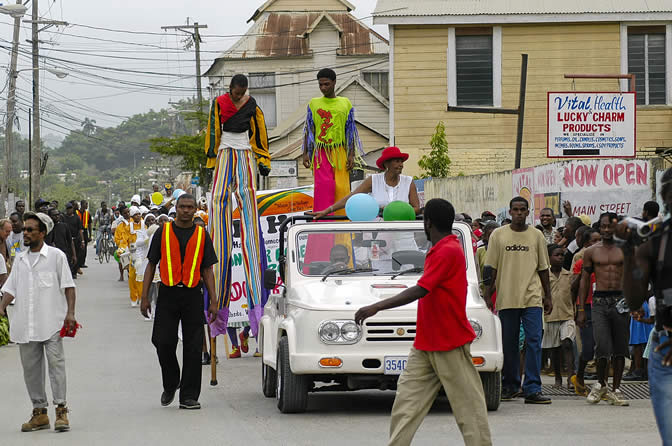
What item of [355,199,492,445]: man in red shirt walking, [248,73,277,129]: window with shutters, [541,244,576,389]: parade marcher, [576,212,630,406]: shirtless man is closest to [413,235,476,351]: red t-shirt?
[355,199,492,445]: man in red shirt walking

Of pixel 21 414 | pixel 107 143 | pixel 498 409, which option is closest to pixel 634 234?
pixel 498 409

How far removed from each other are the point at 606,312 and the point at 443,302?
438cm

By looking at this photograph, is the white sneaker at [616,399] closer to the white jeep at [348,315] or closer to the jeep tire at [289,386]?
the white jeep at [348,315]

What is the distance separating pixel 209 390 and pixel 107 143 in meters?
159

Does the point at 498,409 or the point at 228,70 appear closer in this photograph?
the point at 498,409

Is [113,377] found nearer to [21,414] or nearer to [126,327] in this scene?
[21,414]

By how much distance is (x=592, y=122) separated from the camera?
21797 millimetres

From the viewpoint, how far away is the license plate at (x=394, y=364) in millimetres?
10688

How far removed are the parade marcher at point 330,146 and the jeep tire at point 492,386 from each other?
467 cm

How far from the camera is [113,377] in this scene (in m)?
14.8

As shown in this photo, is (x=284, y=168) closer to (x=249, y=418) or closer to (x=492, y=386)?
(x=249, y=418)

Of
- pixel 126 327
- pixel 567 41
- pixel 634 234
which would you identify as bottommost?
pixel 126 327

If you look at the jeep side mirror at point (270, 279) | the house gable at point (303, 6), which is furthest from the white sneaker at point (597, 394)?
the house gable at point (303, 6)

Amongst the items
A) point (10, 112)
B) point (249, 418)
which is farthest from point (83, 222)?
point (249, 418)
